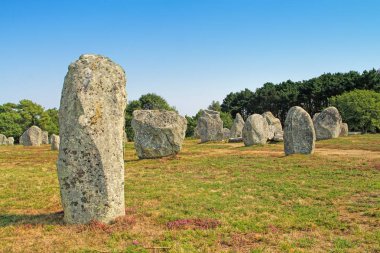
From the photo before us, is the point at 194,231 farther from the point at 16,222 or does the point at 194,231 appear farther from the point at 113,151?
the point at 16,222

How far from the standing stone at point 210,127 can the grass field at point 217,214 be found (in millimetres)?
24417

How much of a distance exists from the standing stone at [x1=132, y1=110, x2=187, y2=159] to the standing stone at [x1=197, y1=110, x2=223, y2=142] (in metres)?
17.8

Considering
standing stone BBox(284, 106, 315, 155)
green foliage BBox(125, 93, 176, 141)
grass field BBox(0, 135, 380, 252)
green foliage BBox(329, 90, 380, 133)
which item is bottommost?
grass field BBox(0, 135, 380, 252)

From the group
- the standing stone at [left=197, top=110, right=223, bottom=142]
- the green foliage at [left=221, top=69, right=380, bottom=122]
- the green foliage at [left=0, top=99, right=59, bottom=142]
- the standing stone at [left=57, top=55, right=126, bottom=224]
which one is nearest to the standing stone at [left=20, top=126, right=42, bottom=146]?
the standing stone at [left=197, top=110, right=223, bottom=142]

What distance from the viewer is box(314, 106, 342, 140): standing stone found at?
39.7 metres

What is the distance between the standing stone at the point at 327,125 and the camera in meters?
39.7

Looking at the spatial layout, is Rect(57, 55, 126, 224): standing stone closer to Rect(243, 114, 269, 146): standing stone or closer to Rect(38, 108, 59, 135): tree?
Rect(243, 114, 269, 146): standing stone

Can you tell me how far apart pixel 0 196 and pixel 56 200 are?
2.44 metres

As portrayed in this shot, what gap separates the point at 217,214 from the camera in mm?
10180

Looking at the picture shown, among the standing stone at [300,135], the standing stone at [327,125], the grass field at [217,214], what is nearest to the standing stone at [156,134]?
the grass field at [217,214]

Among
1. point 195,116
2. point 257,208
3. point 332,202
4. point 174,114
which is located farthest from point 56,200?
point 195,116

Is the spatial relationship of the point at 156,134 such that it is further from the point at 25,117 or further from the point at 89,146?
the point at 25,117

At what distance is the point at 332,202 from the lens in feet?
37.8

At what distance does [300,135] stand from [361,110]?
3336cm
